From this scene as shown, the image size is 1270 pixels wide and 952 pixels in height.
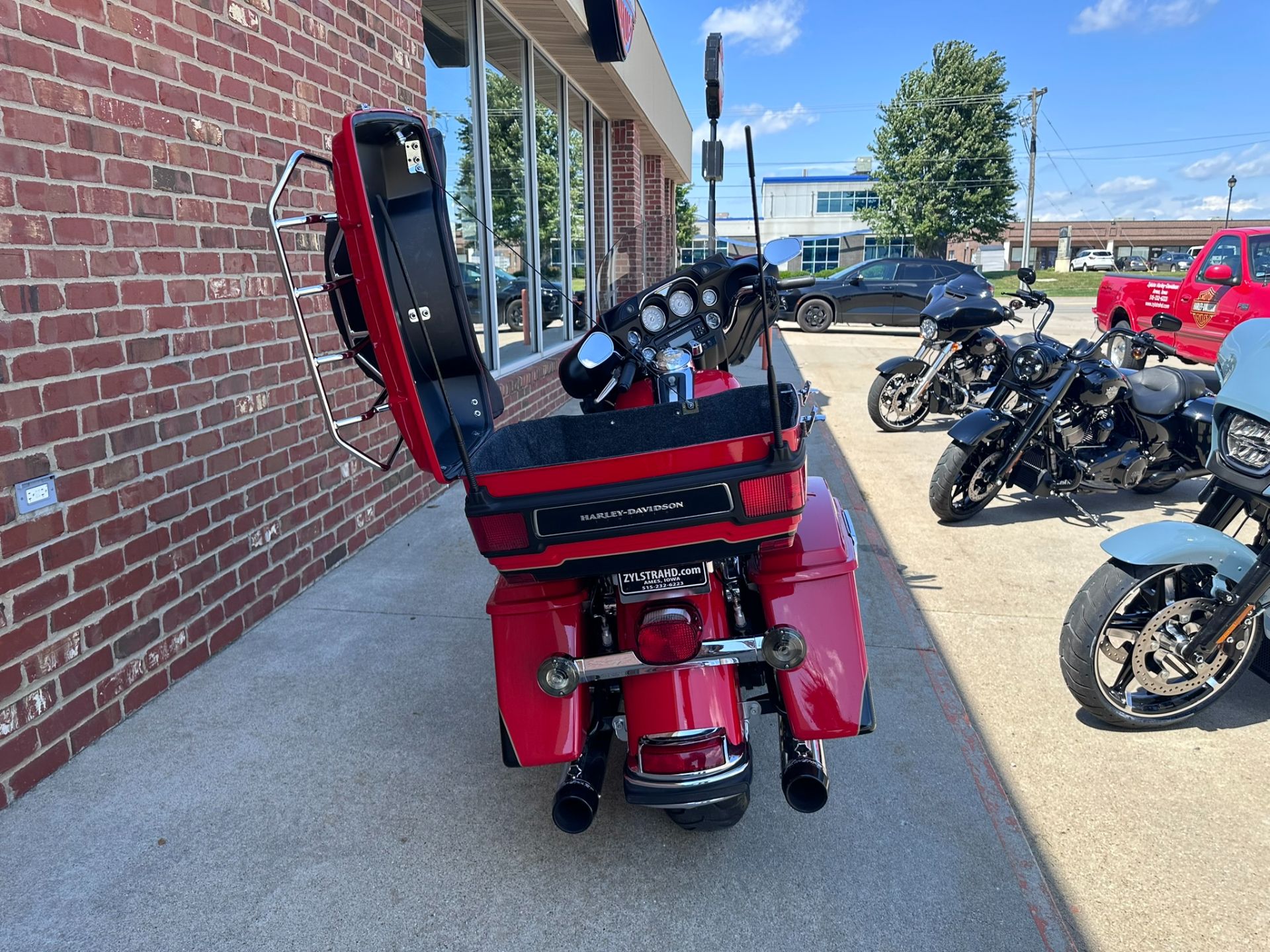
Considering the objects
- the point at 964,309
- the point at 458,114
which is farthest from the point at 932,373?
the point at 458,114

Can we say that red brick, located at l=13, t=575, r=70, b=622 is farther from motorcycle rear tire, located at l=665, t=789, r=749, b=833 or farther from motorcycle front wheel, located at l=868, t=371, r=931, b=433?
motorcycle front wheel, located at l=868, t=371, r=931, b=433

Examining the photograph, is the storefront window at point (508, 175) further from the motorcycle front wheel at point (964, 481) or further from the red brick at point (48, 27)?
the red brick at point (48, 27)

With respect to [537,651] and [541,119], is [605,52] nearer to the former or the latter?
[541,119]

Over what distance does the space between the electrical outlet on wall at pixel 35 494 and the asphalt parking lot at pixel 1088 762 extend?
3.11m

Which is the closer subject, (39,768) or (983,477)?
(39,768)

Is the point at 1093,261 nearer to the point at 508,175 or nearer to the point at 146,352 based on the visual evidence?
the point at 508,175

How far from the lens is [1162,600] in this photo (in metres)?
2.95

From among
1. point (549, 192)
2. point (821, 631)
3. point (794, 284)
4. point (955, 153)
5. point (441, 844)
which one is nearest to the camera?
point (821, 631)

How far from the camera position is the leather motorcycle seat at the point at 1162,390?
5.09m

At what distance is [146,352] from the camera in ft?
10.1

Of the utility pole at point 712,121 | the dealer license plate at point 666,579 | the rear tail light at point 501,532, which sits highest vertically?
the utility pole at point 712,121

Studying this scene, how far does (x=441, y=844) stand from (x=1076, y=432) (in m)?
4.50

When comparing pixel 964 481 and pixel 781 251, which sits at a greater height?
pixel 781 251

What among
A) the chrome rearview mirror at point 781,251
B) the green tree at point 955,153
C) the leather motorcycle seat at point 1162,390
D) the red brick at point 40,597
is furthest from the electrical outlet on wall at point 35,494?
the green tree at point 955,153
